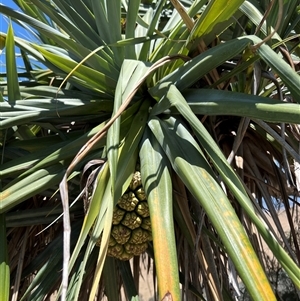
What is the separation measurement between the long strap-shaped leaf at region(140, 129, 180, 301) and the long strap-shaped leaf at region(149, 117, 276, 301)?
0.02 m

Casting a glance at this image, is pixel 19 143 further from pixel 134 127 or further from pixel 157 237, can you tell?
pixel 157 237

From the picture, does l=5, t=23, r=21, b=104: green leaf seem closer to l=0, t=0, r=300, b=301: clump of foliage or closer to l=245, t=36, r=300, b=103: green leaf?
l=0, t=0, r=300, b=301: clump of foliage

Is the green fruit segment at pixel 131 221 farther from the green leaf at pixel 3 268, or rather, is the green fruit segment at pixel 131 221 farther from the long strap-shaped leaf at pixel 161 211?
the green leaf at pixel 3 268

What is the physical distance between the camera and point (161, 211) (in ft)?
2.20

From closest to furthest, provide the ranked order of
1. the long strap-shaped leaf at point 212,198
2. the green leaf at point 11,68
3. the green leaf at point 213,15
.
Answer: the long strap-shaped leaf at point 212,198 < the green leaf at point 213,15 < the green leaf at point 11,68

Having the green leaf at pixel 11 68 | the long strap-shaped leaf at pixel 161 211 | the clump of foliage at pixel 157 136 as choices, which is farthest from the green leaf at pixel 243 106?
the green leaf at pixel 11 68

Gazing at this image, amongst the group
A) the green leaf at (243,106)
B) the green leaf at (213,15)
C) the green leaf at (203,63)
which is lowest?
the green leaf at (243,106)

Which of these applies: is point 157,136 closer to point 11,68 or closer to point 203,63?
point 203,63

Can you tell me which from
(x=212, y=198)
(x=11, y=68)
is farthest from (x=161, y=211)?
(x=11, y=68)

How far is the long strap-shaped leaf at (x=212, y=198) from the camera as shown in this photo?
55cm

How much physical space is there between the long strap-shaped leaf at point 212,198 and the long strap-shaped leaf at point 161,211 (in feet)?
A: 0.08

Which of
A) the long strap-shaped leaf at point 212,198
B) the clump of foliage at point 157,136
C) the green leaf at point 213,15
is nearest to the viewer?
the long strap-shaped leaf at point 212,198

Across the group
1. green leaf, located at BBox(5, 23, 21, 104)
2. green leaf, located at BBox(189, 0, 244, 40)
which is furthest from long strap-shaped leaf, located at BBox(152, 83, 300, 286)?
green leaf, located at BBox(5, 23, 21, 104)

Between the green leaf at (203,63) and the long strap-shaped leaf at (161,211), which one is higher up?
the green leaf at (203,63)
